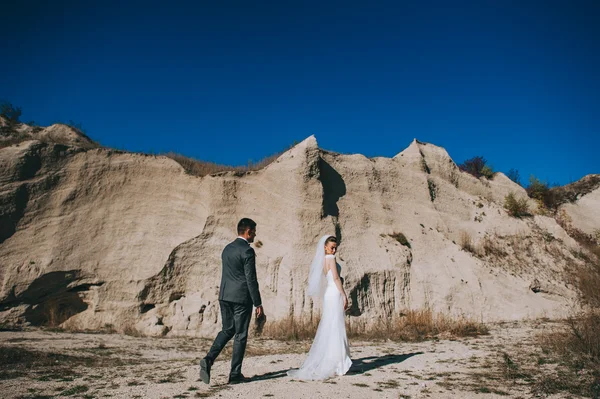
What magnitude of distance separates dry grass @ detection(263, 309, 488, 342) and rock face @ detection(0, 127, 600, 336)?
44cm

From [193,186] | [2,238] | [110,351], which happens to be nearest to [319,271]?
[110,351]

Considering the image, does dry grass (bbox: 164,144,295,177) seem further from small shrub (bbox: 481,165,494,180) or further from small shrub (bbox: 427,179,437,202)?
small shrub (bbox: 481,165,494,180)

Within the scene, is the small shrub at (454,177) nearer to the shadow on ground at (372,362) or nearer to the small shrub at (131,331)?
the shadow on ground at (372,362)

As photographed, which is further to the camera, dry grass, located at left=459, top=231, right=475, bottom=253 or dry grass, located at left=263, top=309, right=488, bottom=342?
dry grass, located at left=459, top=231, right=475, bottom=253

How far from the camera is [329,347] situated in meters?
6.23

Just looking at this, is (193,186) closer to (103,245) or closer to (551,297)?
(103,245)

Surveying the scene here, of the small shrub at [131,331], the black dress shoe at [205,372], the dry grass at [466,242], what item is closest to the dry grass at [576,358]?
the black dress shoe at [205,372]

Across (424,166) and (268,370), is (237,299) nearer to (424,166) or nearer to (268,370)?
(268,370)

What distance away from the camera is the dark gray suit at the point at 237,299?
552cm

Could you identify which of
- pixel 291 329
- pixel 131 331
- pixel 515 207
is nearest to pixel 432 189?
pixel 515 207

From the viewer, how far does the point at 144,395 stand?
486 cm

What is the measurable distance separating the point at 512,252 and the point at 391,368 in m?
10.2

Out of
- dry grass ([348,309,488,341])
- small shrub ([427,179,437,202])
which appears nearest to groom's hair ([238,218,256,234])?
dry grass ([348,309,488,341])

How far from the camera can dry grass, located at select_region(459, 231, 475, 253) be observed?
47.8 ft
